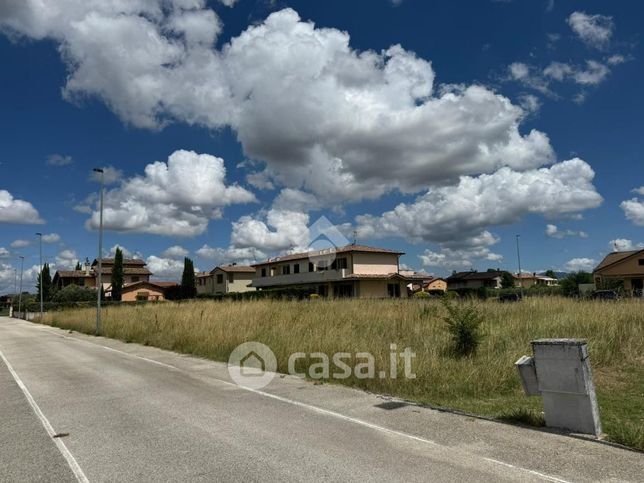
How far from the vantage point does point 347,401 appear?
8227 mm

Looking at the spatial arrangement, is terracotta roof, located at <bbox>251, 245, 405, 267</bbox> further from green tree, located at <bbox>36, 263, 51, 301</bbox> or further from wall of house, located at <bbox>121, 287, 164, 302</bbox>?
green tree, located at <bbox>36, 263, 51, 301</bbox>

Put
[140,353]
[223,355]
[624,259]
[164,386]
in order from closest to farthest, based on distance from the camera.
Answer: [164,386] < [223,355] < [140,353] < [624,259]

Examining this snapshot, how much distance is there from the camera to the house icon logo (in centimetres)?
1039

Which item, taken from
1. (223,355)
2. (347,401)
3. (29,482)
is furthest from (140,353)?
(29,482)

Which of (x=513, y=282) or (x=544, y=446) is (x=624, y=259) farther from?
(x=544, y=446)

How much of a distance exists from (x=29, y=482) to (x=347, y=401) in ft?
15.5

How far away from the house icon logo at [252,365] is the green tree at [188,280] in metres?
65.1

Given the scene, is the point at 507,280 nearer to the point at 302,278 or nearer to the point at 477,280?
the point at 477,280

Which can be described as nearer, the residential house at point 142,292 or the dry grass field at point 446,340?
the dry grass field at point 446,340

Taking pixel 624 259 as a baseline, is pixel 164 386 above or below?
below

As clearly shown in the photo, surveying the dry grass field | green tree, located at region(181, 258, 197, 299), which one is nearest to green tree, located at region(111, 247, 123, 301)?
green tree, located at region(181, 258, 197, 299)

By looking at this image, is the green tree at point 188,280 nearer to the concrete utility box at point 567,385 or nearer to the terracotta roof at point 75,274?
the terracotta roof at point 75,274

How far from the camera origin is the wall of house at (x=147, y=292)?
266 ft

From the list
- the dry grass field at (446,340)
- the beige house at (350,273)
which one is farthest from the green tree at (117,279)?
the dry grass field at (446,340)
